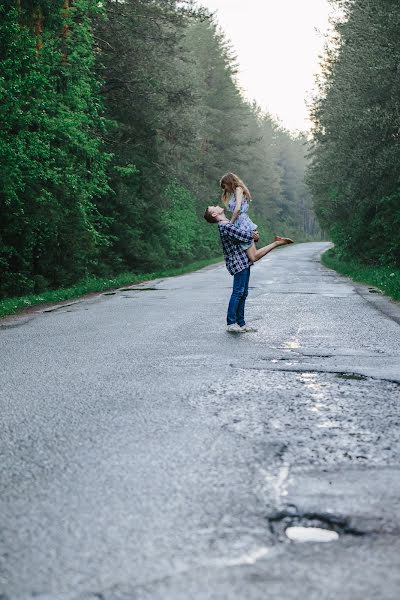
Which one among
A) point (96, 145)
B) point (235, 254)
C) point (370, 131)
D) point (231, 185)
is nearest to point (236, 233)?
point (235, 254)

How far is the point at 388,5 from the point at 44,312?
1314 centimetres

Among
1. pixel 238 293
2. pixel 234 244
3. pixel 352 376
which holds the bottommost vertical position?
pixel 352 376

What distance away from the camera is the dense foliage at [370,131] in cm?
1997

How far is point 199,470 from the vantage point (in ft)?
11.7

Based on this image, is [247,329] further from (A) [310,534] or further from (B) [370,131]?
(B) [370,131]

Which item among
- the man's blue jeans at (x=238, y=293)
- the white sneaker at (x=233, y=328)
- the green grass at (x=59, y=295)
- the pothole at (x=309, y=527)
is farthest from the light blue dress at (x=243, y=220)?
the pothole at (x=309, y=527)

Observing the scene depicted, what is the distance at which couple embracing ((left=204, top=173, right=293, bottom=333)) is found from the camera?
887cm

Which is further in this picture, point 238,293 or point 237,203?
point 238,293

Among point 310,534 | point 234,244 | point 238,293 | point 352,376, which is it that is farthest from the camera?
point 238,293

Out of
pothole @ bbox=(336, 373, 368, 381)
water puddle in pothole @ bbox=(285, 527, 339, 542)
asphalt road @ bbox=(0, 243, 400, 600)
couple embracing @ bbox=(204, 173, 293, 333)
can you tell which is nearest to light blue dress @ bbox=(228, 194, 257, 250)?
couple embracing @ bbox=(204, 173, 293, 333)

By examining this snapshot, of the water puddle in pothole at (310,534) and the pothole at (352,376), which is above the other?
the water puddle in pothole at (310,534)

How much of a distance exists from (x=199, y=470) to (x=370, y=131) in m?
20.1

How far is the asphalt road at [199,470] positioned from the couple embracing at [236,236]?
4.19ft

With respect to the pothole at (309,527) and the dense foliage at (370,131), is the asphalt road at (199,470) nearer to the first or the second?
the pothole at (309,527)
